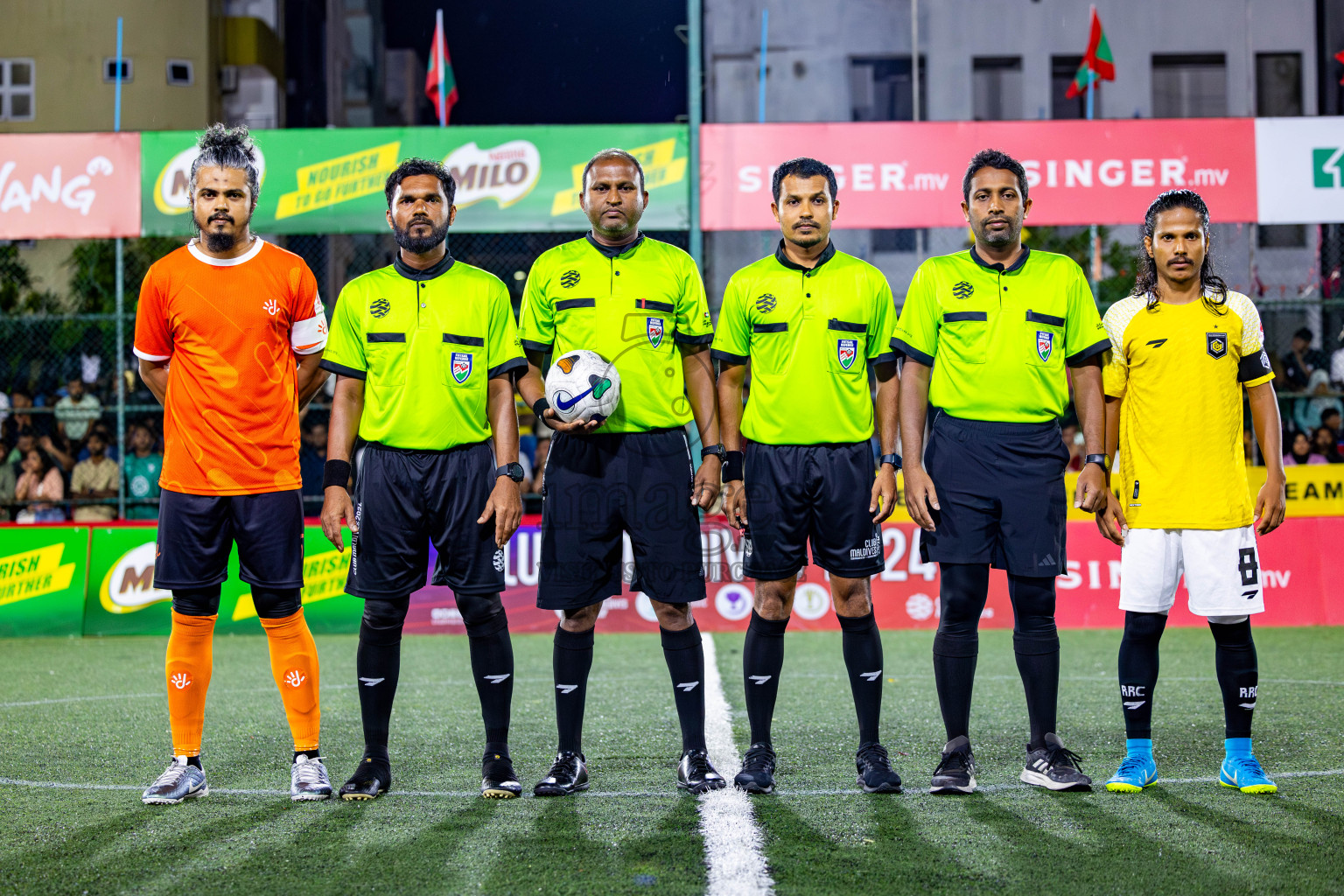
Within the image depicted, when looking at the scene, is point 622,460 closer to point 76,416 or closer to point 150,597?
point 150,597

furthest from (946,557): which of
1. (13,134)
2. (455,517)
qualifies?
(13,134)

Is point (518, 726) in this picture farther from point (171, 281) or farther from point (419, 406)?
point (171, 281)

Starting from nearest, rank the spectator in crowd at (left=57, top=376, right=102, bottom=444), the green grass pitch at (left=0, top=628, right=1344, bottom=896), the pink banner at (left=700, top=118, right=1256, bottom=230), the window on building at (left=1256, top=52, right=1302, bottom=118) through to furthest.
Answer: the green grass pitch at (left=0, top=628, right=1344, bottom=896), the pink banner at (left=700, top=118, right=1256, bottom=230), the spectator in crowd at (left=57, top=376, right=102, bottom=444), the window on building at (left=1256, top=52, right=1302, bottom=118)

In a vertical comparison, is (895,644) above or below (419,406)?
below

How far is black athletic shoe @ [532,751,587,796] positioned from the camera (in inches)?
167

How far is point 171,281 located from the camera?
4.34 meters

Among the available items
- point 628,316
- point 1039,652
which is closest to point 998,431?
point 1039,652

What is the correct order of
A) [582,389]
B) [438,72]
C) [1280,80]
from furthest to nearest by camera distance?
1. [1280,80]
2. [438,72]
3. [582,389]

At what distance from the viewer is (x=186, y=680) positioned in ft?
14.3

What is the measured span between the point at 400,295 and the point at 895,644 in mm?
5673

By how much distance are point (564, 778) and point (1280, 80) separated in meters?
25.3

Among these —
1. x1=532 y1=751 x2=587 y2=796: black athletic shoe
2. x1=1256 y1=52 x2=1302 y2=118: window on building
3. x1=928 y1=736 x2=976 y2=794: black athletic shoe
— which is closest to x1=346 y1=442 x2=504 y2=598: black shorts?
x1=532 y1=751 x2=587 y2=796: black athletic shoe

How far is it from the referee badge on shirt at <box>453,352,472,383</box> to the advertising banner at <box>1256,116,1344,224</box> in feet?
30.1

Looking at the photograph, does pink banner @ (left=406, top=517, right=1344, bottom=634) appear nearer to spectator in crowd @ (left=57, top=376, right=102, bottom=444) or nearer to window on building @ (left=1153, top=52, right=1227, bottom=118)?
spectator in crowd @ (left=57, top=376, right=102, bottom=444)
